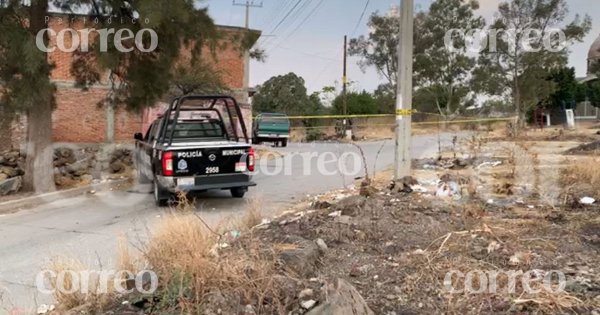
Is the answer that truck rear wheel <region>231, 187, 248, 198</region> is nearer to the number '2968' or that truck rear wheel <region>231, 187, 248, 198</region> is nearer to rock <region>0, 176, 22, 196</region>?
the number '2968'

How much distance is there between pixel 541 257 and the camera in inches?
213

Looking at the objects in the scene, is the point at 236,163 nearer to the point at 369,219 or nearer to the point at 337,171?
the point at 369,219

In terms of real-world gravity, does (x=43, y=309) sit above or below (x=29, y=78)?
below

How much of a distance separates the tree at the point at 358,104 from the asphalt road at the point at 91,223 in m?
37.0

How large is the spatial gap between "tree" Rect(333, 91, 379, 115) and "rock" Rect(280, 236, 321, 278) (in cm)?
4688

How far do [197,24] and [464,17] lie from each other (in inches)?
1899

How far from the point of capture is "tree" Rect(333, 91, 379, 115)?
5325 cm

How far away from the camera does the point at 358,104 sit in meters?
54.1

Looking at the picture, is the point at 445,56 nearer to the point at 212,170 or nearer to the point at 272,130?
the point at 272,130

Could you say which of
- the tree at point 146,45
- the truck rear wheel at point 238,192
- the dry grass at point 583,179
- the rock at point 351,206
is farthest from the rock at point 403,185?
the tree at point 146,45

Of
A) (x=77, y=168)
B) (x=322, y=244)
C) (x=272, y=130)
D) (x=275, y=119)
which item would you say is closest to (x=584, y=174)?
(x=322, y=244)

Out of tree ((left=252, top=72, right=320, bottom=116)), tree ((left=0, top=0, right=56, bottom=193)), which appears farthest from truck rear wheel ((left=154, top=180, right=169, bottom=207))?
tree ((left=252, top=72, right=320, bottom=116))

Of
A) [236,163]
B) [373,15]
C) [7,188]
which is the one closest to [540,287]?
[236,163]

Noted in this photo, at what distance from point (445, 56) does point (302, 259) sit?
5295 cm
